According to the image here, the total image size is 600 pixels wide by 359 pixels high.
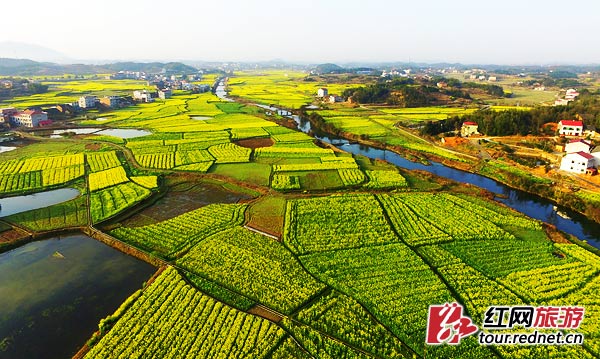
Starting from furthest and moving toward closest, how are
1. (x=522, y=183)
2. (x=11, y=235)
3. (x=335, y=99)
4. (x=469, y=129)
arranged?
1. (x=335, y=99)
2. (x=469, y=129)
3. (x=522, y=183)
4. (x=11, y=235)

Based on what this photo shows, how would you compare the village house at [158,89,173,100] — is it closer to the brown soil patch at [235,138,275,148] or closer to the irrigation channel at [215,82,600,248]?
the brown soil patch at [235,138,275,148]

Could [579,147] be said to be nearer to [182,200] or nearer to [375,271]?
[375,271]

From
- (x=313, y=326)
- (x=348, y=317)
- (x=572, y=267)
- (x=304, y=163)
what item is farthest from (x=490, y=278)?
(x=304, y=163)

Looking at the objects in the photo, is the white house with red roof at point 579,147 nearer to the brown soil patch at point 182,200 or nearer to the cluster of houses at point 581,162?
the cluster of houses at point 581,162

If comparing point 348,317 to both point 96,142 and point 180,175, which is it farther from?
point 96,142

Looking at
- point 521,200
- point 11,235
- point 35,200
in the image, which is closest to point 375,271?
point 521,200

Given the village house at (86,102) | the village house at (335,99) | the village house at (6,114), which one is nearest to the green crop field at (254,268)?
the village house at (6,114)
